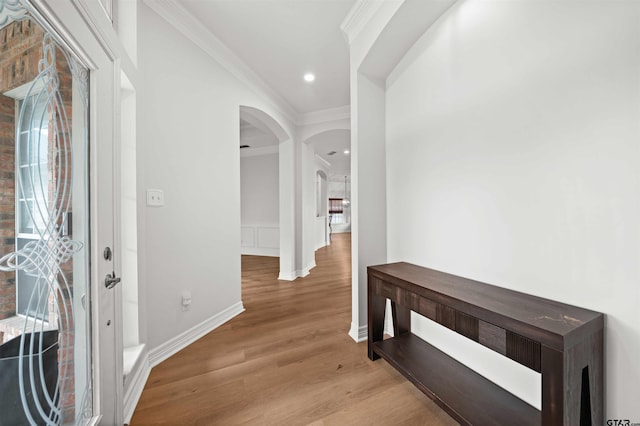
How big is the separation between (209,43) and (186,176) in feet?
4.15

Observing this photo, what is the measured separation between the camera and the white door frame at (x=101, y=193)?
0.92m

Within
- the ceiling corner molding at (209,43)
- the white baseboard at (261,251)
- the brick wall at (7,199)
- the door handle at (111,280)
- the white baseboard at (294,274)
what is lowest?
the white baseboard at (294,274)

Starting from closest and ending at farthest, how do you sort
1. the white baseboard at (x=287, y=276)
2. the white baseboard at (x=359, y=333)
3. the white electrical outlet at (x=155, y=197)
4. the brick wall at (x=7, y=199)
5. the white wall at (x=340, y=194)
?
the brick wall at (x=7, y=199)
the white electrical outlet at (x=155, y=197)
the white baseboard at (x=359, y=333)
the white baseboard at (x=287, y=276)
the white wall at (x=340, y=194)

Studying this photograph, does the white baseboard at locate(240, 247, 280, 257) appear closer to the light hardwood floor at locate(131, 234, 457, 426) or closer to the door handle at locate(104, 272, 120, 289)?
the light hardwood floor at locate(131, 234, 457, 426)

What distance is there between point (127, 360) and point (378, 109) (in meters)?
2.55

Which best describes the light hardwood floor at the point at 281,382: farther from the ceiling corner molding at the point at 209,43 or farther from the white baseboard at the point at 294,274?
the ceiling corner molding at the point at 209,43

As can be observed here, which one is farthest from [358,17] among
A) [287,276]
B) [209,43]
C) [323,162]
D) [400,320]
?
[323,162]

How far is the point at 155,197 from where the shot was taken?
171cm

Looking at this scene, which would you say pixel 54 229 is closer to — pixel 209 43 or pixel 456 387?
pixel 456 387

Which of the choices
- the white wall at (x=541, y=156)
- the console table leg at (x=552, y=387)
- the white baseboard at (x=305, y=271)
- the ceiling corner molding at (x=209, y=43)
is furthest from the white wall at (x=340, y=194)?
the console table leg at (x=552, y=387)

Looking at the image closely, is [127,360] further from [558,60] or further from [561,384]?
[558,60]

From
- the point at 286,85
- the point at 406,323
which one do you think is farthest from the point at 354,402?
the point at 286,85

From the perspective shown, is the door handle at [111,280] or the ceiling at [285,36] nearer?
the door handle at [111,280]

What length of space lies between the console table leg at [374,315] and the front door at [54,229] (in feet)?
4.76
